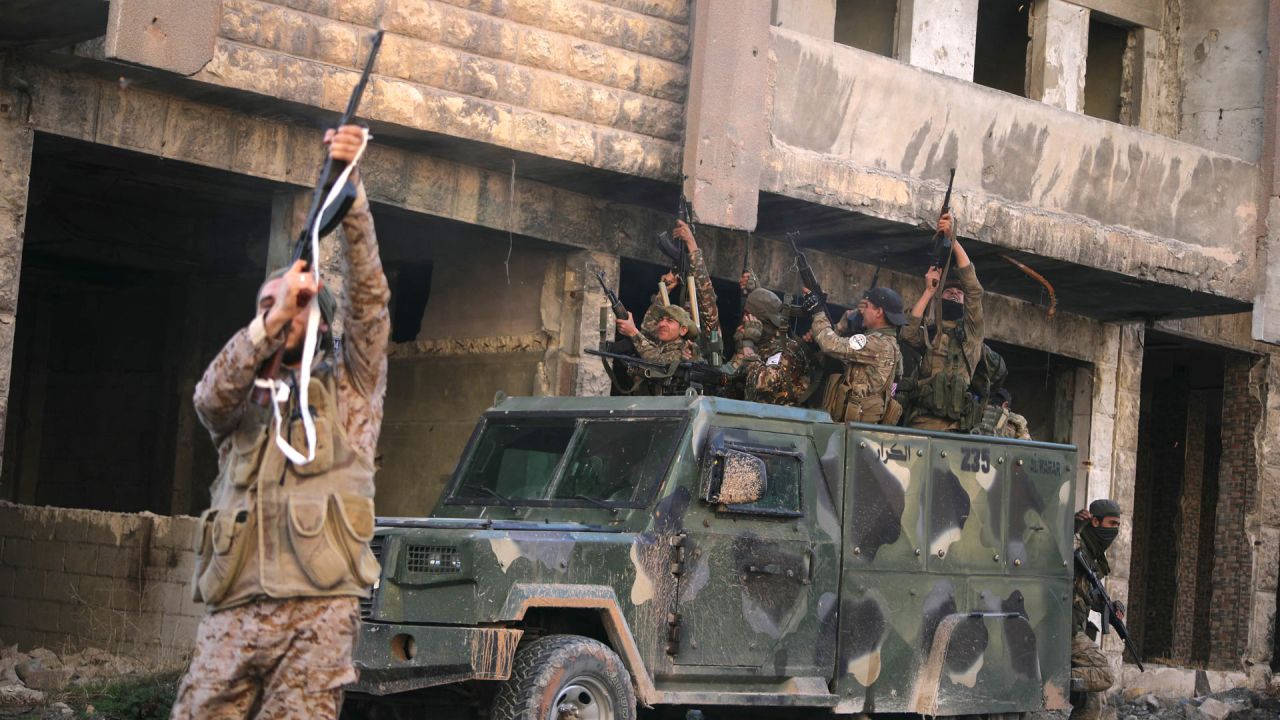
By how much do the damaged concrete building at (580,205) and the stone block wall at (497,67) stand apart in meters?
0.02

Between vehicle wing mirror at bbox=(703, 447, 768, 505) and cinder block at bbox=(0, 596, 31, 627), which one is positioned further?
cinder block at bbox=(0, 596, 31, 627)

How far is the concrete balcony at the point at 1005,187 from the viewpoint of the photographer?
427 inches

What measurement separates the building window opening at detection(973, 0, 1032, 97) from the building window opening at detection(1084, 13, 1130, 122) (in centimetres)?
62

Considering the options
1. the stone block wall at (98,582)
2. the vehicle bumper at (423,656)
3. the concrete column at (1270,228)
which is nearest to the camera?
the vehicle bumper at (423,656)

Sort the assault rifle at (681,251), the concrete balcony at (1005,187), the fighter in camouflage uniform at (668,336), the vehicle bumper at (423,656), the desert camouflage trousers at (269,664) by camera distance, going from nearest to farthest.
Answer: the desert camouflage trousers at (269,664) < the vehicle bumper at (423,656) < the fighter in camouflage uniform at (668,336) < the assault rifle at (681,251) < the concrete balcony at (1005,187)

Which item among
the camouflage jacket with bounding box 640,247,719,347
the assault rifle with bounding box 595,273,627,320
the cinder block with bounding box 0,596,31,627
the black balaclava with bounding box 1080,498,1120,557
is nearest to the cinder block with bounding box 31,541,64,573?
the cinder block with bounding box 0,596,31,627

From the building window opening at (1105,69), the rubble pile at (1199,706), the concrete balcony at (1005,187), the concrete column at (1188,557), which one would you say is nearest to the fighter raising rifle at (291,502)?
the concrete balcony at (1005,187)

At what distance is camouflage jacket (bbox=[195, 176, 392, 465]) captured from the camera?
4.35 m

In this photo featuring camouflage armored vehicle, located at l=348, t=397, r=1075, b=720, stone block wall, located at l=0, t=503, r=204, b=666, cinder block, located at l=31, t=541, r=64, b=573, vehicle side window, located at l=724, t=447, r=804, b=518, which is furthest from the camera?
cinder block, located at l=31, t=541, r=64, b=573

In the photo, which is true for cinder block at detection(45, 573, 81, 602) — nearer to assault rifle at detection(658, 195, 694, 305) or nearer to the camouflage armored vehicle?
the camouflage armored vehicle

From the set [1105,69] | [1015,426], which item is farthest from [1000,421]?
[1105,69]

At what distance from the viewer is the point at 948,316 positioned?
43.4 ft

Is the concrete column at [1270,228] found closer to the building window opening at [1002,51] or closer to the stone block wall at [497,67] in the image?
the building window opening at [1002,51]

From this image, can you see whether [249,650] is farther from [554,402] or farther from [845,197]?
[845,197]
